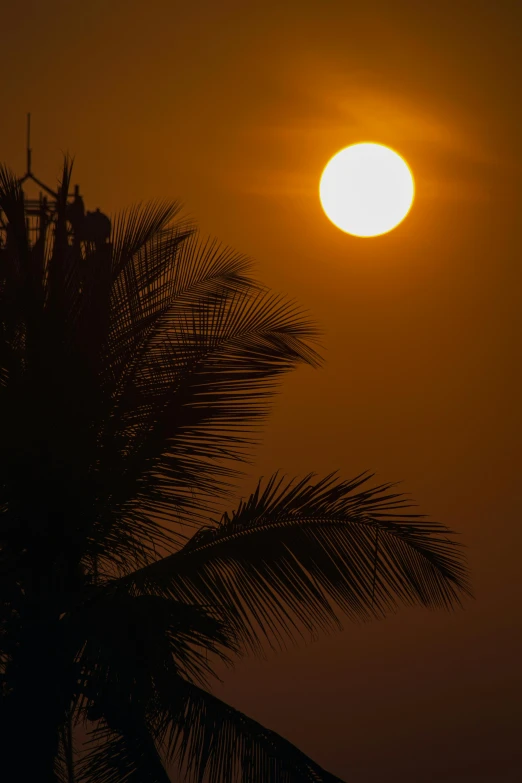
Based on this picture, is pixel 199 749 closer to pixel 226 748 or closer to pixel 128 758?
pixel 226 748

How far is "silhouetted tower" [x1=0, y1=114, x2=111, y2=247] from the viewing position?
23.4 ft

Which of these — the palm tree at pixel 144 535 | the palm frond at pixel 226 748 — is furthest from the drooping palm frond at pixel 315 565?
the palm frond at pixel 226 748

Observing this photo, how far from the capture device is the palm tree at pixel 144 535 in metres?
5.88

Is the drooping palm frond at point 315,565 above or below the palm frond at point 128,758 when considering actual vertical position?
above

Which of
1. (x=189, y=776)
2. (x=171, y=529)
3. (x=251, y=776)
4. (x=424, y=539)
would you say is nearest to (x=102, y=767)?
(x=189, y=776)

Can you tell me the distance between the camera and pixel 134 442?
6.54 meters

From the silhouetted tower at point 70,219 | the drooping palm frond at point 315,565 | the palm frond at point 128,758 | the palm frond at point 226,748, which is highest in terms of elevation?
the silhouetted tower at point 70,219

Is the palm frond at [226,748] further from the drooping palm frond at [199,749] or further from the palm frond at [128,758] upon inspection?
the palm frond at [128,758]

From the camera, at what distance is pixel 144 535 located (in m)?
6.51

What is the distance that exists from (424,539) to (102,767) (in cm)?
250

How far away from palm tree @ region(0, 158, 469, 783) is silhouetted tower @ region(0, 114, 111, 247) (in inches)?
9.8

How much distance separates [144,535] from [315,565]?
3.78 feet

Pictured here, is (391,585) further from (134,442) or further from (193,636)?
(134,442)

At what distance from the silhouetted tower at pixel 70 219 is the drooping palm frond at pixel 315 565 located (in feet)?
8.06
